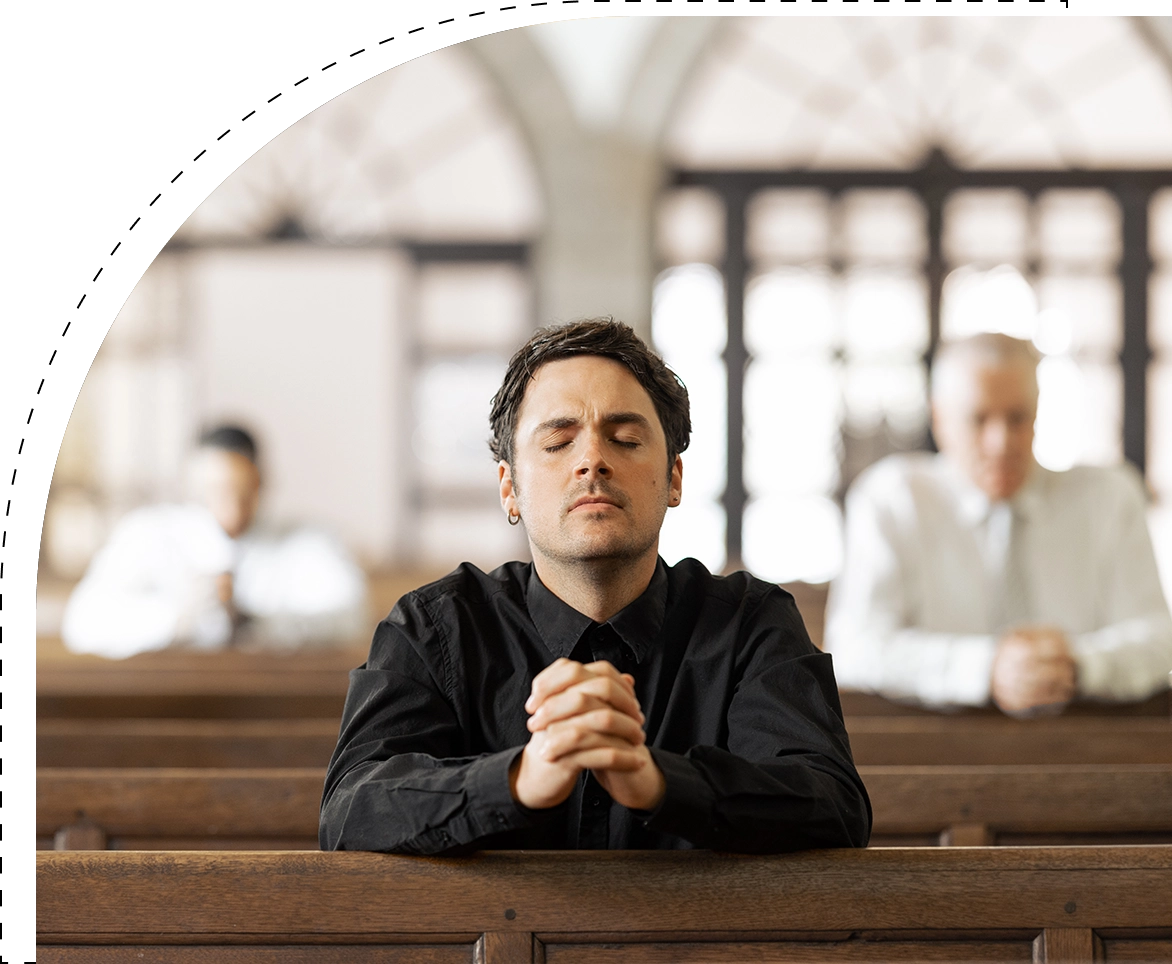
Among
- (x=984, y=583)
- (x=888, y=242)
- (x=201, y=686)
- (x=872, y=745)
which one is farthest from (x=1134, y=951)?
(x=888, y=242)

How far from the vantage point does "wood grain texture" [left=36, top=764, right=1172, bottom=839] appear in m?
2.59

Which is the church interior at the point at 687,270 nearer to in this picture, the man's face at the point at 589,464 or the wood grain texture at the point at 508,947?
the man's face at the point at 589,464

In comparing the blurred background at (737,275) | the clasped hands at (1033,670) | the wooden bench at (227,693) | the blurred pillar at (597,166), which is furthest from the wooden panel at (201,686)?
the blurred pillar at (597,166)

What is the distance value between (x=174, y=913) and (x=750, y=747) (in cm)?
82

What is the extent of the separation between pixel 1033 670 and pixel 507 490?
1959 mm

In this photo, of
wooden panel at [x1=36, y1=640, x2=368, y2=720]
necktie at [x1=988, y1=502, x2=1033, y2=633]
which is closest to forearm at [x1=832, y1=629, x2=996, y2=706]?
necktie at [x1=988, y1=502, x2=1033, y2=633]

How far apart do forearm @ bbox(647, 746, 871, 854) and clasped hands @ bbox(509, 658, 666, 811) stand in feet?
0.11

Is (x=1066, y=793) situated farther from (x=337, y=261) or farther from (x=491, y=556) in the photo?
(x=337, y=261)

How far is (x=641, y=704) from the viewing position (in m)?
1.82

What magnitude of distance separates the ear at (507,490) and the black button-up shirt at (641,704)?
120mm

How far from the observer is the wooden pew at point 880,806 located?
2.60 m

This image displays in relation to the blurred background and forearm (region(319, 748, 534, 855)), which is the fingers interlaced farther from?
the blurred background

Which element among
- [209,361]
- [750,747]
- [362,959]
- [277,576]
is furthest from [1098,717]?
[209,361]

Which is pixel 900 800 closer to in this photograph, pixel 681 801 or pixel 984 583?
pixel 681 801
